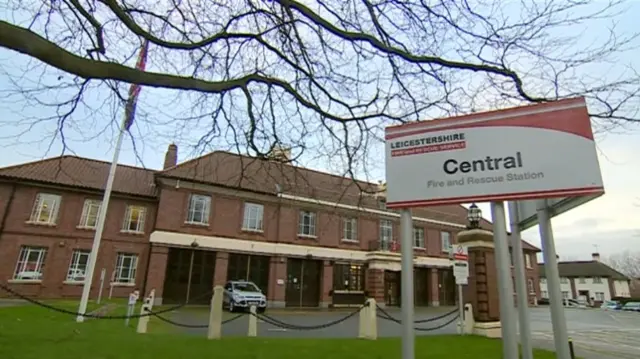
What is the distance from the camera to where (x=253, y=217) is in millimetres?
28219

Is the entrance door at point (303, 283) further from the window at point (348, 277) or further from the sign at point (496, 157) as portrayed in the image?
the sign at point (496, 157)

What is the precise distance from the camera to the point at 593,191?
3.17m

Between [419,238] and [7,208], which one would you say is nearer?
[7,208]

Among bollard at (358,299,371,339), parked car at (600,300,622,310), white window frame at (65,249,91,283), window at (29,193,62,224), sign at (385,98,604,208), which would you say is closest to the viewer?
sign at (385,98,604,208)

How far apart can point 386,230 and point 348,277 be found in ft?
18.5

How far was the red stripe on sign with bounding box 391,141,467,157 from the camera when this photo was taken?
148 inches

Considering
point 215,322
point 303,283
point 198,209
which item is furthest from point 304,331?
point 303,283

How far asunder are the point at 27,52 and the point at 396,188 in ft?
14.9

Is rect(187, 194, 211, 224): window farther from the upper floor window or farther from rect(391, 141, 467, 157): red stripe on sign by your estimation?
rect(391, 141, 467, 157): red stripe on sign

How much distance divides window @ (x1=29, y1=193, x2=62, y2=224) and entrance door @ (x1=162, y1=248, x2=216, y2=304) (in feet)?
23.9

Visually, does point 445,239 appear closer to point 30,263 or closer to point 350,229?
point 350,229

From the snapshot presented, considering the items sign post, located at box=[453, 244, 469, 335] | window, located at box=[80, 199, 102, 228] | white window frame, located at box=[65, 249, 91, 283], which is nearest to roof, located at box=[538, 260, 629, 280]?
sign post, located at box=[453, 244, 469, 335]

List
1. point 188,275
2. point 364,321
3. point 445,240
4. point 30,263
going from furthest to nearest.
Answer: point 445,240 → point 188,275 → point 30,263 → point 364,321

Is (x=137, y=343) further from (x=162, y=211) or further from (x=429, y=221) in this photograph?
(x=429, y=221)
